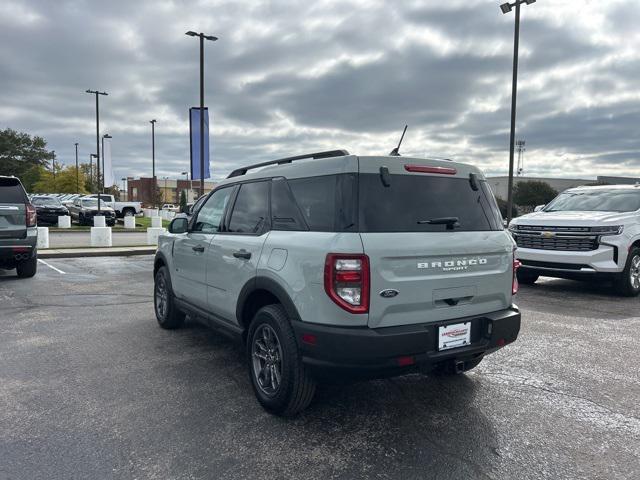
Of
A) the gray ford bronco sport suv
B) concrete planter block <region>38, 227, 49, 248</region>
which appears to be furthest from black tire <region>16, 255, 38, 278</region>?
the gray ford bronco sport suv

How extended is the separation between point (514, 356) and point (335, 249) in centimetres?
303

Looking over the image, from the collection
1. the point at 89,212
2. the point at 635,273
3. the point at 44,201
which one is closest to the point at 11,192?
the point at 635,273

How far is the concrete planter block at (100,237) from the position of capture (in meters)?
16.4

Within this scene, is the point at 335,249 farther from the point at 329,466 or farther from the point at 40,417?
the point at 40,417

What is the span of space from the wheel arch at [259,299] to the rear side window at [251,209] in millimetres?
483

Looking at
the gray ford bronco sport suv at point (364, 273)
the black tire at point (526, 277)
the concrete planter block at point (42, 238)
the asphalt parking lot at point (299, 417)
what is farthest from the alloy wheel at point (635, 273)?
the concrete planter block at point (42, 238)

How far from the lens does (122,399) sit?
12.9 feet

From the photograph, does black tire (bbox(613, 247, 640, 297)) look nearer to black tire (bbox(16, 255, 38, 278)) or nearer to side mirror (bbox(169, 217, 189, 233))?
side mirror (bbox(169, 217, 189, 233))

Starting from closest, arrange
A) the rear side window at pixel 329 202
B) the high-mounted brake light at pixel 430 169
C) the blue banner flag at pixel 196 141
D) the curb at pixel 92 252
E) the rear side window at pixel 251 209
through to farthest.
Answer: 1. the rear side window at pixel 329 202
2. the high-mounted brake light at pixel 430 169
3. the rear side window at pixel 251 209
4. the curb at pixel 92 252
5. the blue banner flag at pixel 196 141

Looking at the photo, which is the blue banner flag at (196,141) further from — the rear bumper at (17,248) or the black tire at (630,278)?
the black tire at (630,278)

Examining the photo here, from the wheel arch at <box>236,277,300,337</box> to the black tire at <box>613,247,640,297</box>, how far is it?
23.4ft

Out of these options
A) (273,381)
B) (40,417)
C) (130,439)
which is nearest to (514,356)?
(273,381)

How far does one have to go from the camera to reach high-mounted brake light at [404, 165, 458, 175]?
351cm

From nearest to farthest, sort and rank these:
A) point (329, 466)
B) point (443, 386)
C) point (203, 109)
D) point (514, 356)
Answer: point (329, 466)
point (443, 386)
point (514, 356)
point (203, 109)
